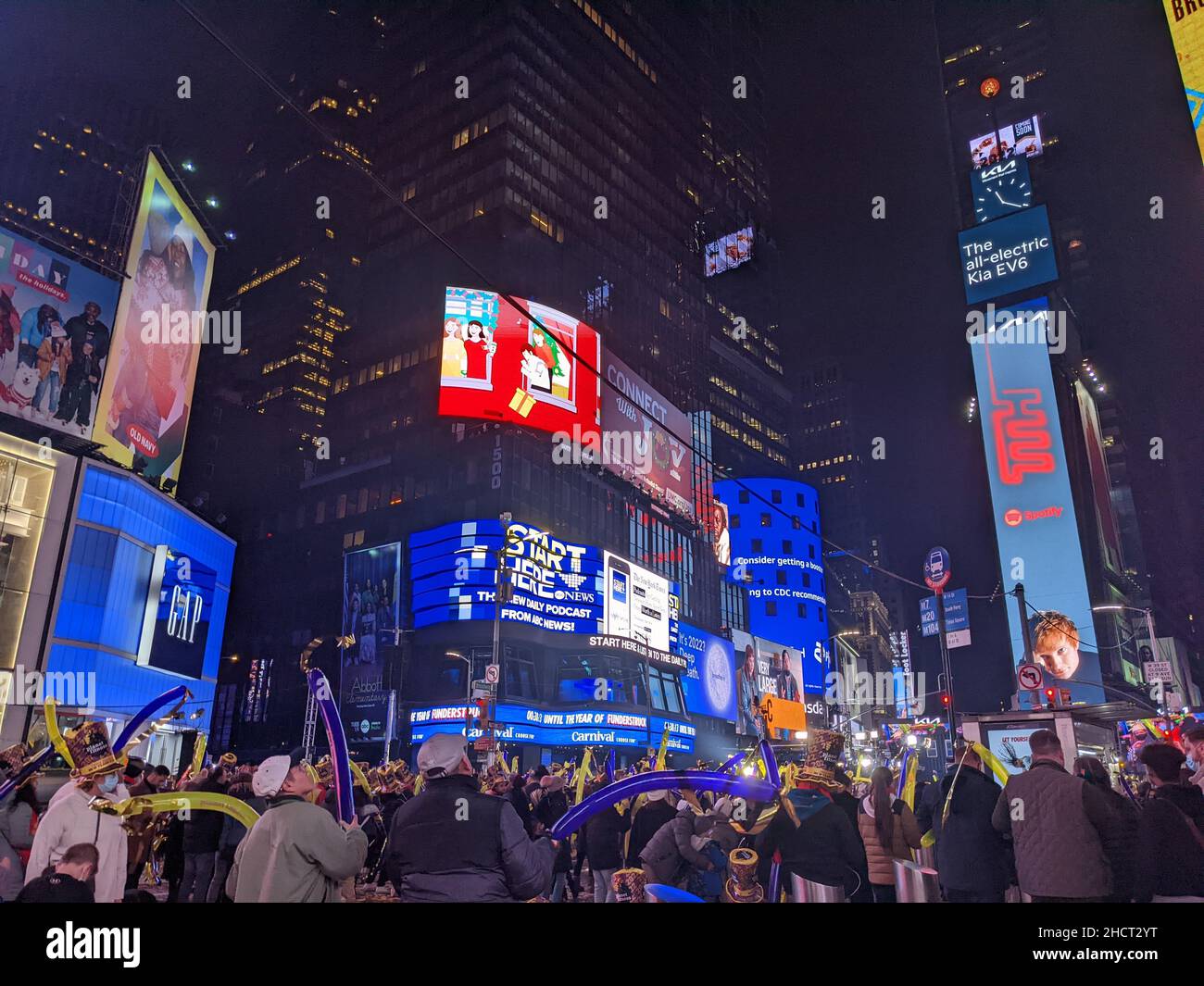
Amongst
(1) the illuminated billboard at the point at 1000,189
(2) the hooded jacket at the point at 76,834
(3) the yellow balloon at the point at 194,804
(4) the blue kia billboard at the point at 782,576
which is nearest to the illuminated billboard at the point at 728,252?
(4) the blue kia billboard at the point at 782,576

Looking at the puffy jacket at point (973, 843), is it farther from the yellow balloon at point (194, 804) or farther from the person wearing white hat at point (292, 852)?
the yellow balloon at point (194, 804)

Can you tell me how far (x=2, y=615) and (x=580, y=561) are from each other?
1296 inches

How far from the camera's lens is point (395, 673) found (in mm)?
56875

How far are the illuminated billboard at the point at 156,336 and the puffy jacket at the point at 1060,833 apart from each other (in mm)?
37394

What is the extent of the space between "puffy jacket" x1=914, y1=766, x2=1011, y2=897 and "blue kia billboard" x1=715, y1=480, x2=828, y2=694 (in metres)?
85.4

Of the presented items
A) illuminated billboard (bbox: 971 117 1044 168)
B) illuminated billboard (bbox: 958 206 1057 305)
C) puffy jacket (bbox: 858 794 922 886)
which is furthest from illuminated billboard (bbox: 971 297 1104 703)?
puffy jacket (bbox: 858 794 922 886)

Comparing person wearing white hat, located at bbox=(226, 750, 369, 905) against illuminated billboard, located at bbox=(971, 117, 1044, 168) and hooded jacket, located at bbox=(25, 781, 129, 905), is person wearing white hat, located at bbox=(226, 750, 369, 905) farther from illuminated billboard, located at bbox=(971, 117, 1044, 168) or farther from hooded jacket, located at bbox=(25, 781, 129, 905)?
illuminated billboard, located at bbox=(971, 117, 1044, 168)

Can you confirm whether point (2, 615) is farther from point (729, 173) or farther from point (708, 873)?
point (729, 173)

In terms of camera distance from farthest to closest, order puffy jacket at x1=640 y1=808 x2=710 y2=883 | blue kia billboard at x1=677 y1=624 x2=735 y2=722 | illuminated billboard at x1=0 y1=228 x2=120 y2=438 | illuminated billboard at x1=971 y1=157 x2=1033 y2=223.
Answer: blue kia billboard at x1=677 y1=624 x2=735 y2=722
illuminated billboard at x1=971 y1=157 x2=1033 y2=223
illuminated billboard at x1=0 y1=228 x2=120 y2=438
puffy jacket at x1=640 y1=808 x2=710 y2=883

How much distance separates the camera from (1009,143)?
66188 mm

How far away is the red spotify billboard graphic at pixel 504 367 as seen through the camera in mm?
52812

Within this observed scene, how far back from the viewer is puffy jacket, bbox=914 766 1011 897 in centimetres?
736

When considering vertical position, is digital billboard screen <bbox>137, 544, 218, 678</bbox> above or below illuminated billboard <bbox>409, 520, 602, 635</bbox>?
below
